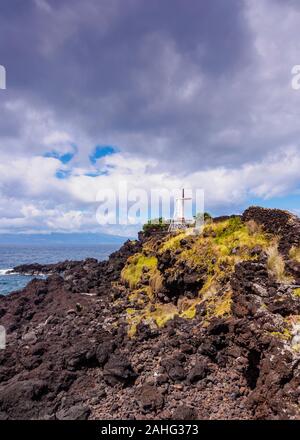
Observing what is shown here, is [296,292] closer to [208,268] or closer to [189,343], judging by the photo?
[189,343]

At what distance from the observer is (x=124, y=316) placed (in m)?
29.7

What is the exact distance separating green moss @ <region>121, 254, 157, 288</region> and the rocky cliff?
181 inches

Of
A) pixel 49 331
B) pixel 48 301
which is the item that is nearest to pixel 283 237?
pixel 49 331

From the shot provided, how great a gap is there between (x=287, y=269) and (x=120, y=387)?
11506 millimetres

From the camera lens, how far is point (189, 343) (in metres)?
20.6

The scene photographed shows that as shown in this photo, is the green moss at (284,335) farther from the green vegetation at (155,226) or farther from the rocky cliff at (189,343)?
the green vegetation at (155,226)

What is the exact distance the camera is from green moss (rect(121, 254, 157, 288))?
125 feet

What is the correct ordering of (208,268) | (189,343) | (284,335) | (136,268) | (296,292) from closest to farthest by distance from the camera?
(284,335)
(296,292)
(189,343)
(208,268)
(136,268)

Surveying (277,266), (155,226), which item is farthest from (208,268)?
(155,226)

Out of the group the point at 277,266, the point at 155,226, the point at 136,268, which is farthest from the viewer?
the point at 155,226

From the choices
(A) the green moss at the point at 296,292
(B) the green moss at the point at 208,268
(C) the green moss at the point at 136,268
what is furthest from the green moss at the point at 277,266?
(C) the green moss at the point at 136,268

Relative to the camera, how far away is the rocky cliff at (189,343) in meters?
15.0

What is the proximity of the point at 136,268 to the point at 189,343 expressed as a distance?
20327mm

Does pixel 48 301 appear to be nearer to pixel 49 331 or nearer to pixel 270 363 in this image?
pixel 49 331
